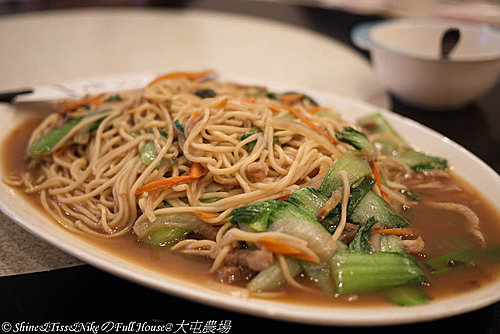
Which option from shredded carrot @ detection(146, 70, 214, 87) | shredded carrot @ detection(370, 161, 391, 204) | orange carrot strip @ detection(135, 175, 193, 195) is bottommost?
orange carrot strip @ detection(135, 175, 193, 195)

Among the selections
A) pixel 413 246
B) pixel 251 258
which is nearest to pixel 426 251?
pixel 413 246

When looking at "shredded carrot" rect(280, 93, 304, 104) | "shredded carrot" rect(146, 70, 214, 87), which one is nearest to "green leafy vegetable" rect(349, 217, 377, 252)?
"shredded carrot" rect(280, 93, 304, 104)

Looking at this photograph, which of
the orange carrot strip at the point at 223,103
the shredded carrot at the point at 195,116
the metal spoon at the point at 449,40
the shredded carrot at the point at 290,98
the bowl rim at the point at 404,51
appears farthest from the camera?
the metal spoon at the point at 449,40

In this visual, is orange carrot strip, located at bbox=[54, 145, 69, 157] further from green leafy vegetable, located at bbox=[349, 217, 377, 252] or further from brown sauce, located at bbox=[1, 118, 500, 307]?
green leafy vegetable, located at bbox=[349, 217, 377, 252]

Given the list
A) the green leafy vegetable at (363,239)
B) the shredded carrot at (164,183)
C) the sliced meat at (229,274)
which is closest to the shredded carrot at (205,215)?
the shredded carrot at (164,183)

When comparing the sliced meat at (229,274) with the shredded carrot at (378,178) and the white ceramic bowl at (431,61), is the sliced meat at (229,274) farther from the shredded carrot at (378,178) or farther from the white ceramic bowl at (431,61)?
the white ceramic bowl at (431,61)
